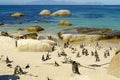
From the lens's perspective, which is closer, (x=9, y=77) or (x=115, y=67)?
(x=9, y=77)

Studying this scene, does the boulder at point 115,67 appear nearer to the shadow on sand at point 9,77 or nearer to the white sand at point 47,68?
the white sand at point 47,68

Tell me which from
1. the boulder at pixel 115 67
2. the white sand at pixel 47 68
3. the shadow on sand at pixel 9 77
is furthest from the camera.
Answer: the boulder at pixel 115 67

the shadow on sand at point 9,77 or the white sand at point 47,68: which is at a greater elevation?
the shadow on sand at point 9,77

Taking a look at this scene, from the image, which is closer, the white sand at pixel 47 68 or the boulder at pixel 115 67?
the white sand at pixel 47 68

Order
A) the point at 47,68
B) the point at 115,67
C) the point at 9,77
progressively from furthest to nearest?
the point at 47,68 < the point at 115,67 < the point at 9,77

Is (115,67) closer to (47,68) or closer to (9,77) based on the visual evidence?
(47,68)

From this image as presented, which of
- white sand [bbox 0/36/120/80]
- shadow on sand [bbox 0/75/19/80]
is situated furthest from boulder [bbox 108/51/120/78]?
shadow on sand [bbox 0/75/19/80]

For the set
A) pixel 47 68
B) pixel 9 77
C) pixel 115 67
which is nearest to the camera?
pixel 9 77

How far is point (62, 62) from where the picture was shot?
26688mm

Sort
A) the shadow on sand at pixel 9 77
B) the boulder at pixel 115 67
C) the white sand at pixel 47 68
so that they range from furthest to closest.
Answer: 1. the boulder at pixel 115 67
2. the white sand at pixel 47 68
3. the shadow on sand at pixel 9 77

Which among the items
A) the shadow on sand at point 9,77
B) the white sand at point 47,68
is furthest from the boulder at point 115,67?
the shadow on sand at point 9,77

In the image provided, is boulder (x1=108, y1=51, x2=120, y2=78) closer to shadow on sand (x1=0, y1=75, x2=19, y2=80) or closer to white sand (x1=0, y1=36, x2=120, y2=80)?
white sand (x1=0, y1=36, x2=120, y2=80)

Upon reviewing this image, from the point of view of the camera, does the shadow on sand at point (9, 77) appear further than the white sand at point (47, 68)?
No

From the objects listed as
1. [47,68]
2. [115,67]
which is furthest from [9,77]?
[115,67]
